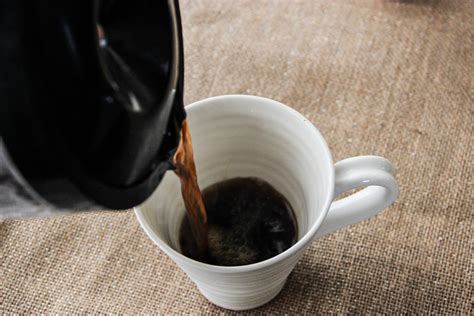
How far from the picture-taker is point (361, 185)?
1.68 ft

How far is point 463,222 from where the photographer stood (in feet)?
2.10

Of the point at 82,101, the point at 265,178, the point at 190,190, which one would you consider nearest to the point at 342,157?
the point at 265,178

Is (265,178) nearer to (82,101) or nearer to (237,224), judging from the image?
(237,224)

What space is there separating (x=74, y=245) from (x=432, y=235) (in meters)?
0.37

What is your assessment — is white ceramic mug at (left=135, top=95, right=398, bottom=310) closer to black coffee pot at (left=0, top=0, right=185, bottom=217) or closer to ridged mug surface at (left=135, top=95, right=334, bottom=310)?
ridged mug surface at (left=135, top=95, right=334, bottom=310)

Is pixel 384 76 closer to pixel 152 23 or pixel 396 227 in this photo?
pixel 396 227

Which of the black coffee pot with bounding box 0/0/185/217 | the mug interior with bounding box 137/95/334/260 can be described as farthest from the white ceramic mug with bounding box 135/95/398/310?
the black coffee pot with bounding box 0/0/185/217

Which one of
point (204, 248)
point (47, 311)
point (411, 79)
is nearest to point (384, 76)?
point (411, 79)

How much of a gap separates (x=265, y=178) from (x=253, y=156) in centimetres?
3

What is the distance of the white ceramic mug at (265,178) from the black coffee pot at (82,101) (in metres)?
0.12

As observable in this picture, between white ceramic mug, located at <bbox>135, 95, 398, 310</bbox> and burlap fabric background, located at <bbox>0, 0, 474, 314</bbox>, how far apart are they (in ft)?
0.26

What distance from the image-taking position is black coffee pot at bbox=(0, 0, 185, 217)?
1.00ft

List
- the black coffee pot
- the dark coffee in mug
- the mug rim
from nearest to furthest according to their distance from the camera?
the black coffee pot → the mug rim → the dark coffee in mug

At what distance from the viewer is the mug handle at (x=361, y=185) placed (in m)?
0.50
